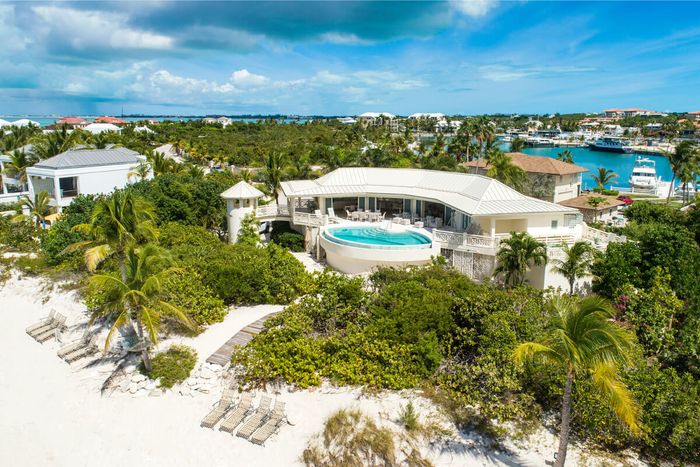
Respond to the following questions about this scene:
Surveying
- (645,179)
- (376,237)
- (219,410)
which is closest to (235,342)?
(219,410)

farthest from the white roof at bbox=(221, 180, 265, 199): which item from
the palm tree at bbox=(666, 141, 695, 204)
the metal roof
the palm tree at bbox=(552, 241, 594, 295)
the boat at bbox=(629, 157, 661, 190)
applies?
the boat at bbox=(629, 157, 661, 190)

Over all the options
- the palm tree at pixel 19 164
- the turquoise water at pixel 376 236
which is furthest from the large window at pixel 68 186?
the turquoise water at pixel 376 236

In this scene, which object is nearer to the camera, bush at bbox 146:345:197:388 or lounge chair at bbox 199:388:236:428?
lounge chair at bbox 199:388:236:428

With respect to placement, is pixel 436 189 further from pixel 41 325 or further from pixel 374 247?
pixel 41 325

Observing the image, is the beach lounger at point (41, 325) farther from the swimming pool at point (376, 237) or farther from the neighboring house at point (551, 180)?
the neighboring house at point (551, 180)

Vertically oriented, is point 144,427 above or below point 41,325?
below

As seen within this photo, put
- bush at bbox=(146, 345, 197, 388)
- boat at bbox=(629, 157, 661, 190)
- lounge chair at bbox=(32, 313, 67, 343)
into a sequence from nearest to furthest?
bush at bbox=(146, 345, 197, 388) < lounge chair at bbox=(32, 313, 67, 343) < boat at bbox=(629, 157, 661, 190)

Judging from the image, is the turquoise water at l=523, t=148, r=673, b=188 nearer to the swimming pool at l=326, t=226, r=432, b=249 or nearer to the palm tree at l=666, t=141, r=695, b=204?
the palm tree at l=666, t=141, r=695, b=204

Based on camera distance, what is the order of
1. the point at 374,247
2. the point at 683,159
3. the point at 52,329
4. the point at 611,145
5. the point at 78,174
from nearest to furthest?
1. the point at 52,329
2. the point at 374,247
3. the point at 78,174
4. the point at 683,159
5. the point at 611,145
